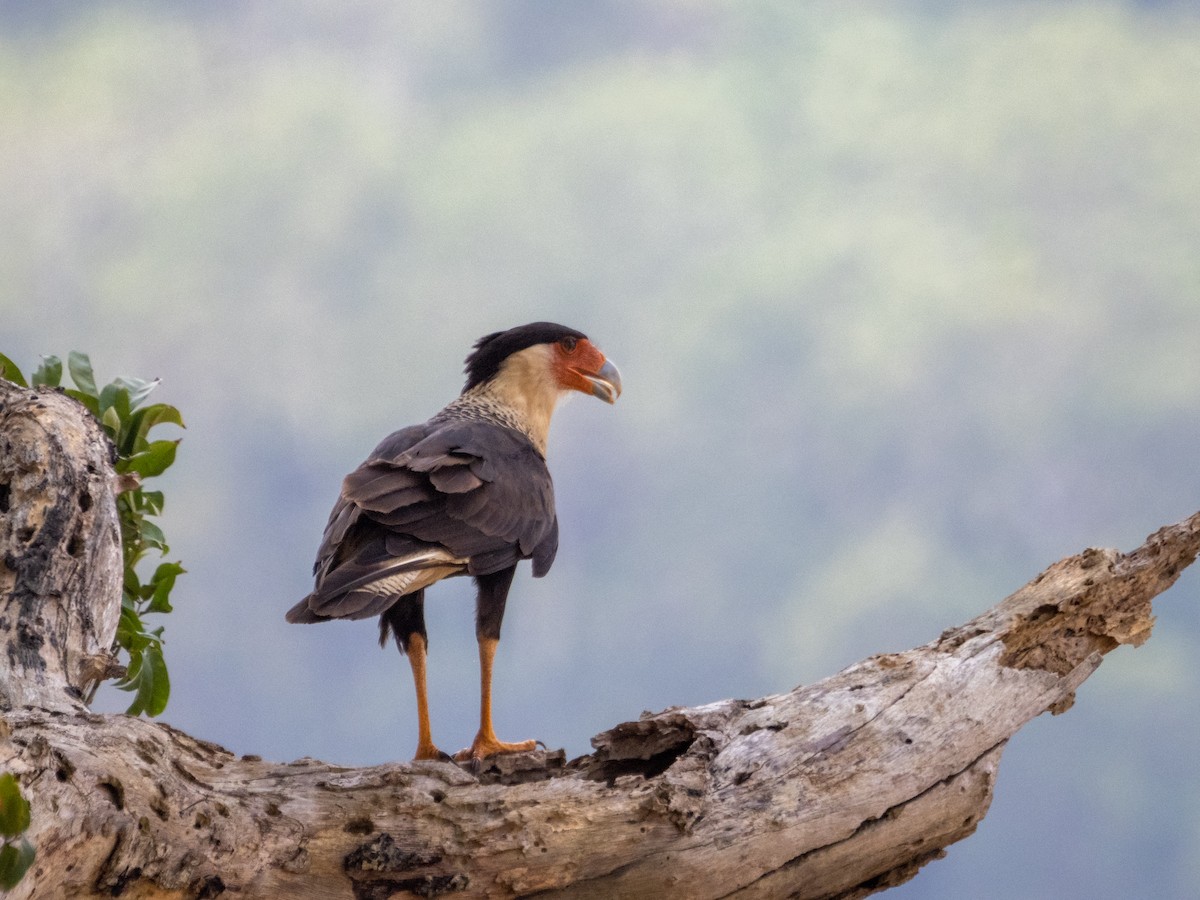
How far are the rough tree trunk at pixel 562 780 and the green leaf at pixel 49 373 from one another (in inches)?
12.3

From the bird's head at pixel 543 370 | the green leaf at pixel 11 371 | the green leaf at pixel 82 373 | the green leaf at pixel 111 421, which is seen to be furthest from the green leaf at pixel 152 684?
the bird's head at pixel 543 370

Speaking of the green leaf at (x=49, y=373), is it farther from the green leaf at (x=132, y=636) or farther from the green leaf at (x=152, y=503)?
the green leaf at (x=132, y=636)

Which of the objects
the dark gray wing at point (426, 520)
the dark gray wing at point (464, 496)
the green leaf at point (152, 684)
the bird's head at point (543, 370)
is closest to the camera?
the dark gray wing at point (426, 520)

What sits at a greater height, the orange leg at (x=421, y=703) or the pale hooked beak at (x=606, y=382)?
the pale hooked beak at (x=606, y=382)

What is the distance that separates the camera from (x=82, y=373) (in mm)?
4746

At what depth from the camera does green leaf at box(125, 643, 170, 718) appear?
→ 15.6 ft

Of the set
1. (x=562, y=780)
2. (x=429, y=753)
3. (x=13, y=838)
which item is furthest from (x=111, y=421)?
(x=13, y=838)

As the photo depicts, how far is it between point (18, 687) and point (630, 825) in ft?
5.43

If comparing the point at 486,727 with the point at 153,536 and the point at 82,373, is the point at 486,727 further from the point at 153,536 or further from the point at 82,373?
the point at 82,373

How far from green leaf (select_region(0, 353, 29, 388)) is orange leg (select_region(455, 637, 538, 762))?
192 cm

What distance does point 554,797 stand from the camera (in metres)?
3.47

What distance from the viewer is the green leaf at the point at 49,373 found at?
475cm

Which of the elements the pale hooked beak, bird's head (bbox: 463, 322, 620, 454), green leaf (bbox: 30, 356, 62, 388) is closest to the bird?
bird's head (bbox: 463, 322, 620, 454)

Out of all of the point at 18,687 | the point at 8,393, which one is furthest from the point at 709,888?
the point at 8,393
